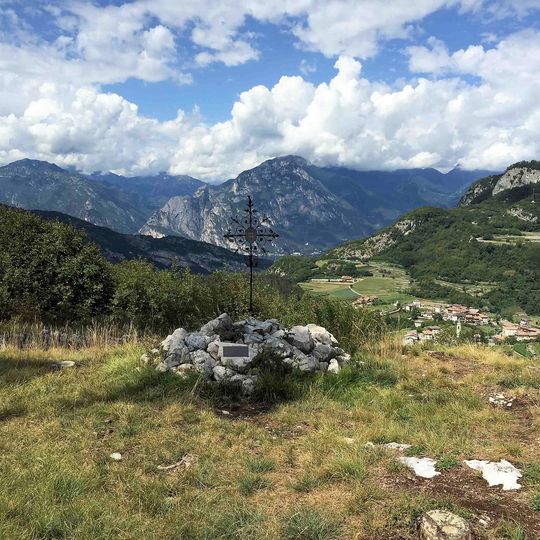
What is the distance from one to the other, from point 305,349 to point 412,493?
18.2 ft

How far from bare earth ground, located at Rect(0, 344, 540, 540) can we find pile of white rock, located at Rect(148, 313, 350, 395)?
549 mm

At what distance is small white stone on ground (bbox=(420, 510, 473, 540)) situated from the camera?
13.1 feet

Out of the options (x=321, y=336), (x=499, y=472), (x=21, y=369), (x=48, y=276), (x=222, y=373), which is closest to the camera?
(x=499, y=472)

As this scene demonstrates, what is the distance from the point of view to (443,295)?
153 meters

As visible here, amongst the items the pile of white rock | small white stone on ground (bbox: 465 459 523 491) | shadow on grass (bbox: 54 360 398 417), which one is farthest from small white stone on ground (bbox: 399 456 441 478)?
the pile of white rock

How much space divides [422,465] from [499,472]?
930mm

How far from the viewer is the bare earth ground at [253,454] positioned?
14.4ft

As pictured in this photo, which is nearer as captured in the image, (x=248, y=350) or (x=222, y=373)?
(x=222, y=373)

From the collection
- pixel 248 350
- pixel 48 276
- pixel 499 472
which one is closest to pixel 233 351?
pixel 248 350

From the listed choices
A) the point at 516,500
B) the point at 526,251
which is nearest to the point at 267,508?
the point at 516,500

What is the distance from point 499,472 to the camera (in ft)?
17.7

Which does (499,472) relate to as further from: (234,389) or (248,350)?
(248,350)

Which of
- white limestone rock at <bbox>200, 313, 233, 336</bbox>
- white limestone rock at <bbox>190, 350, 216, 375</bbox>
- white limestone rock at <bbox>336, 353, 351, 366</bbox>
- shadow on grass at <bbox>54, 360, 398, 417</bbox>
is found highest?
white limestone rock at <bbox>200, 313, 233, 336</bbox>

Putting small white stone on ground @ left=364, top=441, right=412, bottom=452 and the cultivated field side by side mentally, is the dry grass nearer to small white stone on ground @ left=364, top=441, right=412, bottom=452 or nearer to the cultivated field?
small white stone on ground @ left=364, top=441, right=412, bottom=452
